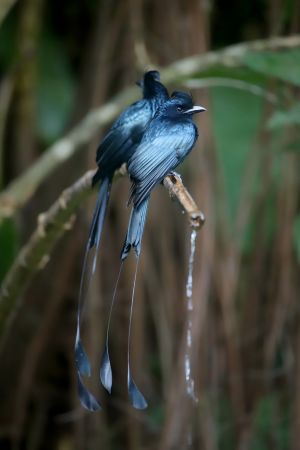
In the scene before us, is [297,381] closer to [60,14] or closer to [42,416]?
[42,416]

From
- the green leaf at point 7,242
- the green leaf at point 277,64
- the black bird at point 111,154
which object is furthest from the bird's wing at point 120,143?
the green leaf at point 7,242

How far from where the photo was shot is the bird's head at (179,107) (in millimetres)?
1295

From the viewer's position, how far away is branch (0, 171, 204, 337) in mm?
1229

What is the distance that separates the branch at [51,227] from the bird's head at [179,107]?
0.09m

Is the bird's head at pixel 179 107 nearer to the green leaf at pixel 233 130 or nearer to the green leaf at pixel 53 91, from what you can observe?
the green leaf at pixel 233 130

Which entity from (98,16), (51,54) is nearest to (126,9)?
(98,16)

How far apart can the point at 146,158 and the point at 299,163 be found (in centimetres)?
151

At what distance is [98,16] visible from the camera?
3.01 metres

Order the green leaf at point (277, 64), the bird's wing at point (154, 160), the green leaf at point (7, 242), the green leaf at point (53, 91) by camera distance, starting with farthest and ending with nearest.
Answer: the green leaf at point (53, 91) < the green leaf at point (7, 242) < the green leaf at point (277, 64) < the bird's wing at point (154, 160)

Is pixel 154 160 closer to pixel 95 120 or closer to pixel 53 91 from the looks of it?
pixel 95 120

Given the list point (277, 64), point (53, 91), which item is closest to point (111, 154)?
point (277, 64)

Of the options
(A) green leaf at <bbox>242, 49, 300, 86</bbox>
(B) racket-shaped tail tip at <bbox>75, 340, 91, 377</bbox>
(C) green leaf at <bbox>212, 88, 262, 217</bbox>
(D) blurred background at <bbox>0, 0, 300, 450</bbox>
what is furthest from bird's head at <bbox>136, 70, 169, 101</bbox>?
(C) green leaf at <bbox>212, 88, 262, 217</bbox>

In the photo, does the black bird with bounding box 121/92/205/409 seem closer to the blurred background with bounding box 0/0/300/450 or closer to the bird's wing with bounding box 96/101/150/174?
the bird's wing with bounding box 96/101/150/174

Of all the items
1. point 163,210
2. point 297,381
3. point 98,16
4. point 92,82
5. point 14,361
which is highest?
point 98,16
